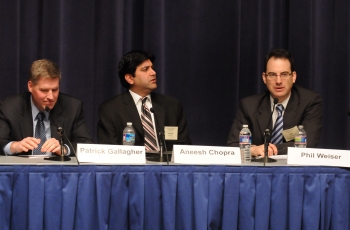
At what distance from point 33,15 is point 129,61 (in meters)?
0.94

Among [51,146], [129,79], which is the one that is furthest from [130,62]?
[51,146]

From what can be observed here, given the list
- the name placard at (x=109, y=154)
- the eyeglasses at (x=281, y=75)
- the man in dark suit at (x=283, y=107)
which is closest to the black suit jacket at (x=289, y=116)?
the man in dark suit at (x=283, y=107)

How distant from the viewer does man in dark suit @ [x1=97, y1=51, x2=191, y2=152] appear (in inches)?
181

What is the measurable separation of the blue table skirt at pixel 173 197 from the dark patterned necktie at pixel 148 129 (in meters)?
1.42

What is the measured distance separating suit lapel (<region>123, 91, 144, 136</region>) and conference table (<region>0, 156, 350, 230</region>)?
138 centimetres

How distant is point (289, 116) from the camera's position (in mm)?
4391

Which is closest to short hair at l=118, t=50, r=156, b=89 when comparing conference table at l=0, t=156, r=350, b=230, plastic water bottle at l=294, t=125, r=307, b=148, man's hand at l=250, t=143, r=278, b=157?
man's hand at l=250, t=143, r=278, b=157

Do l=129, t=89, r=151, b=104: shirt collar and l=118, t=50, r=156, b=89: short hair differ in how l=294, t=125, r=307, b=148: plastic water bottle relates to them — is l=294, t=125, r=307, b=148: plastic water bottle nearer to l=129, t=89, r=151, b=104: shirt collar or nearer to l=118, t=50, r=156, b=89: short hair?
l=129, t=89, r=151, b=104: shirt collar

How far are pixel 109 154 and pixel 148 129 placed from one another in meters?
1.47

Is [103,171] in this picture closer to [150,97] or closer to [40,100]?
[40,100]

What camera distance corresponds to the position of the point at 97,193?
3018 mm

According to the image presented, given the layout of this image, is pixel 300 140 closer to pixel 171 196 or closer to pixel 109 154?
pixel 171 196

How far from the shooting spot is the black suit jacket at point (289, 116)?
4.37 m

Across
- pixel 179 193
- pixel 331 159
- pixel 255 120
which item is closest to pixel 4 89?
pixel 255 120
